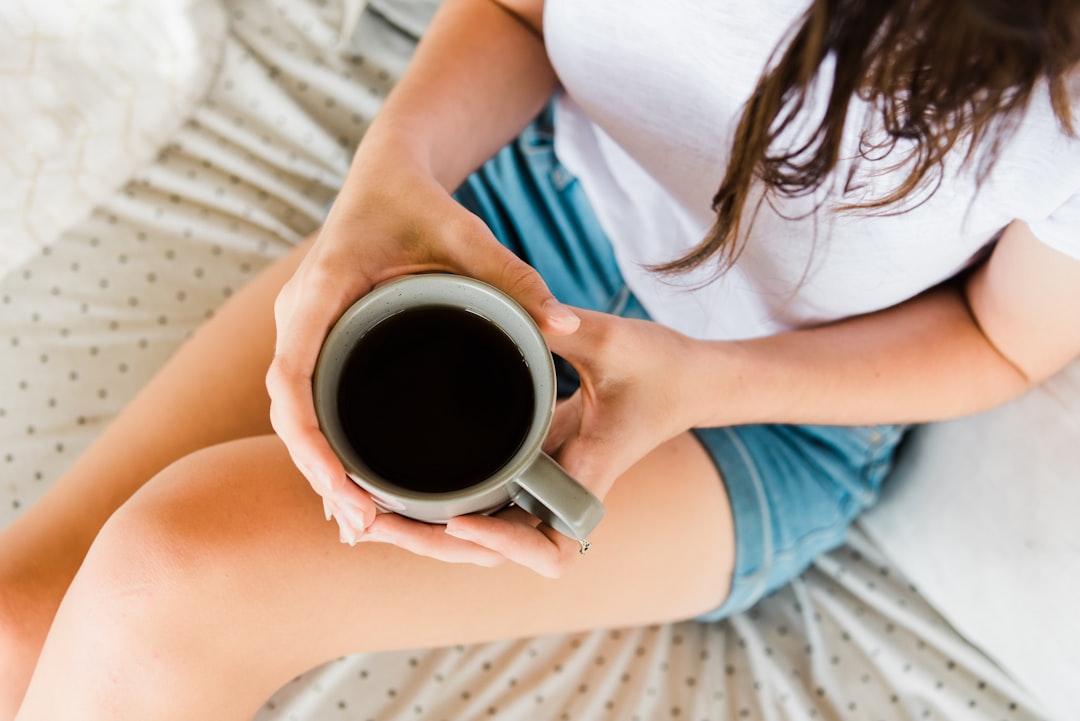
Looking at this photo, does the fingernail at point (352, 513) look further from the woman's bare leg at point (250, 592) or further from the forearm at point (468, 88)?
the forearm at point (468, 88)

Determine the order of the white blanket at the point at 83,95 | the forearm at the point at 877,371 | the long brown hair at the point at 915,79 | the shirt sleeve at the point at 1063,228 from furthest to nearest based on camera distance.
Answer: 1. the white blanket at the point at 83,95
2. the forearm at the point at 877,371
3. the shirt sleeve at the point at 1063,228
4. the long brown hair at the point at 915,79

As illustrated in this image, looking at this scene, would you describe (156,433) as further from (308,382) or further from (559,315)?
(559,315)

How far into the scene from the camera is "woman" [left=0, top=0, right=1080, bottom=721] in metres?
0.49

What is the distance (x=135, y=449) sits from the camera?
734 millimetres

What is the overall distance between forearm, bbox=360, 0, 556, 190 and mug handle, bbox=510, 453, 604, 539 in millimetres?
324

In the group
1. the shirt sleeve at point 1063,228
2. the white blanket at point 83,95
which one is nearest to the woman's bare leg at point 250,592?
the shirt sleeve at point 1063,228

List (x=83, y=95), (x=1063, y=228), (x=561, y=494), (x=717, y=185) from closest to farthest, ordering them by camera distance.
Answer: (x=561, y=494), (x=1063, y=228), (x=717, y=185), (x=83, y=95)

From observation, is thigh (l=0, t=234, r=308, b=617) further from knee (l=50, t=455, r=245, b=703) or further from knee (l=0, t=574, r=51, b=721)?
knee (l=50, t=455, r=245, b=703)

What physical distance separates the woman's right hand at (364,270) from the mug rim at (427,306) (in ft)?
0.04

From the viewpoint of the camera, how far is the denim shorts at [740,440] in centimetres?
74

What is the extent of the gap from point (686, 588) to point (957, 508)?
0.97 feet

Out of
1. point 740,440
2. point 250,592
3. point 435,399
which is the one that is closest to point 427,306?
point 435,399

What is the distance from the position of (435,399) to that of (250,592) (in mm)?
235

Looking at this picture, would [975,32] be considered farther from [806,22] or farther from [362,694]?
[362,694]
